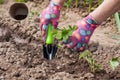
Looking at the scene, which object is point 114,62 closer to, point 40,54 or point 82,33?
point 82,33

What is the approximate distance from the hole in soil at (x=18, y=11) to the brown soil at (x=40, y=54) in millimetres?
54

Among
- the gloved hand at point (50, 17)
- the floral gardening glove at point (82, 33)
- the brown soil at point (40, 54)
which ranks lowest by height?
the brown soil at point (40, 54)

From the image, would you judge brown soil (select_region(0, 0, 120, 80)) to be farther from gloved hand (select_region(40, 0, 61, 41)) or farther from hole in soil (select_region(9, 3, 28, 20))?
gloved hand (select_region(40, 0, 61, 41))

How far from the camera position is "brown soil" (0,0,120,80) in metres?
2.51

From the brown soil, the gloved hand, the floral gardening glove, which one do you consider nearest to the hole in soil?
the brown soil

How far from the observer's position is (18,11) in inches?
133

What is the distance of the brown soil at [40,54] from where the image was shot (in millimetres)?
2510

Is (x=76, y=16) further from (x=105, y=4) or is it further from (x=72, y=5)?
(x=105, y=4)

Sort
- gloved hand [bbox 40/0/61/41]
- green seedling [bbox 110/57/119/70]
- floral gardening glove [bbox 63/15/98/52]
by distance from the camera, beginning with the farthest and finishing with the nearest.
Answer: gloved hand [bbox 40/0/61/41], floral gardening glove [bbox 63/15/98/52], green seedling [bbox 110/57/119/70]

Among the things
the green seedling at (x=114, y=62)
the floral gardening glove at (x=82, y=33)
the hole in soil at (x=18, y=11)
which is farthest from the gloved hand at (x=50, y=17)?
the hole in soil at (x=18, y=11)

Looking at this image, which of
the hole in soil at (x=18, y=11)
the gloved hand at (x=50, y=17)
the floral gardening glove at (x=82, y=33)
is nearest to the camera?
the floral gardening glove at (x=82, y=33)

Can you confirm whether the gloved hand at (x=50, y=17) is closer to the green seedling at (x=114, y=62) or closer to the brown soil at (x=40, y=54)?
the brown soil at (x=40, y=54)

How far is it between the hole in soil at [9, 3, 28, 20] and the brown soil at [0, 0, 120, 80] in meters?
0.05

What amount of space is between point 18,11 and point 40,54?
732mm
